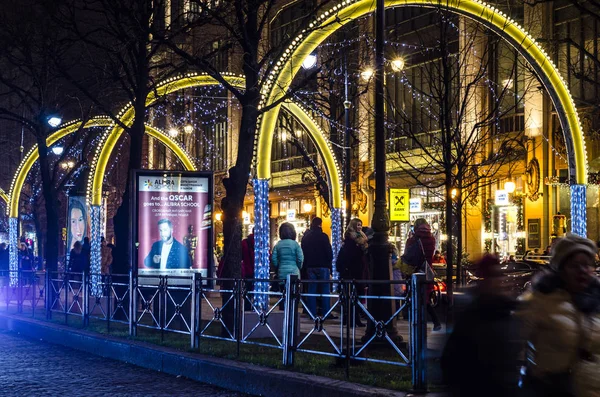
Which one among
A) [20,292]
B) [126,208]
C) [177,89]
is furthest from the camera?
[177,89]

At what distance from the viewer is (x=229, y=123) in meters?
54.5

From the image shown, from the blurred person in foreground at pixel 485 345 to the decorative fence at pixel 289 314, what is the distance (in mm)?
4388

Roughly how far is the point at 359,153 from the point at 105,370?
3101 centimetres

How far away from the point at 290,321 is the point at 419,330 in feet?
8.03

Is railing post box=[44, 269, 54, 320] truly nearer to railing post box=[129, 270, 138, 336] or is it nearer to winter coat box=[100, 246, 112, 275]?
railing post box=[129, 270, 138, 336]

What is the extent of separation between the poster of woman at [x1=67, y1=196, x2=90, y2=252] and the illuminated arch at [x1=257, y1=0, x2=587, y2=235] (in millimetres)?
14981

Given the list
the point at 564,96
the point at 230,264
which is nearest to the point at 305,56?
the point at 230,264

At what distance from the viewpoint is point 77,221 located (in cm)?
3153

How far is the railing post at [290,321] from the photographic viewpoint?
37.5 ft

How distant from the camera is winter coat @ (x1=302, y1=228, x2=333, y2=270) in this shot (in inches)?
725

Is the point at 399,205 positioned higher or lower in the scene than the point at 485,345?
higher

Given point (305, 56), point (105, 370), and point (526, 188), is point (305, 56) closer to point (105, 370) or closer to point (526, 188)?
point (105, 370)

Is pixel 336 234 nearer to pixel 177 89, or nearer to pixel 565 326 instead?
pixel 177 89

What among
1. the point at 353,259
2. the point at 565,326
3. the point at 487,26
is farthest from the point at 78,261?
the point at 565,326
